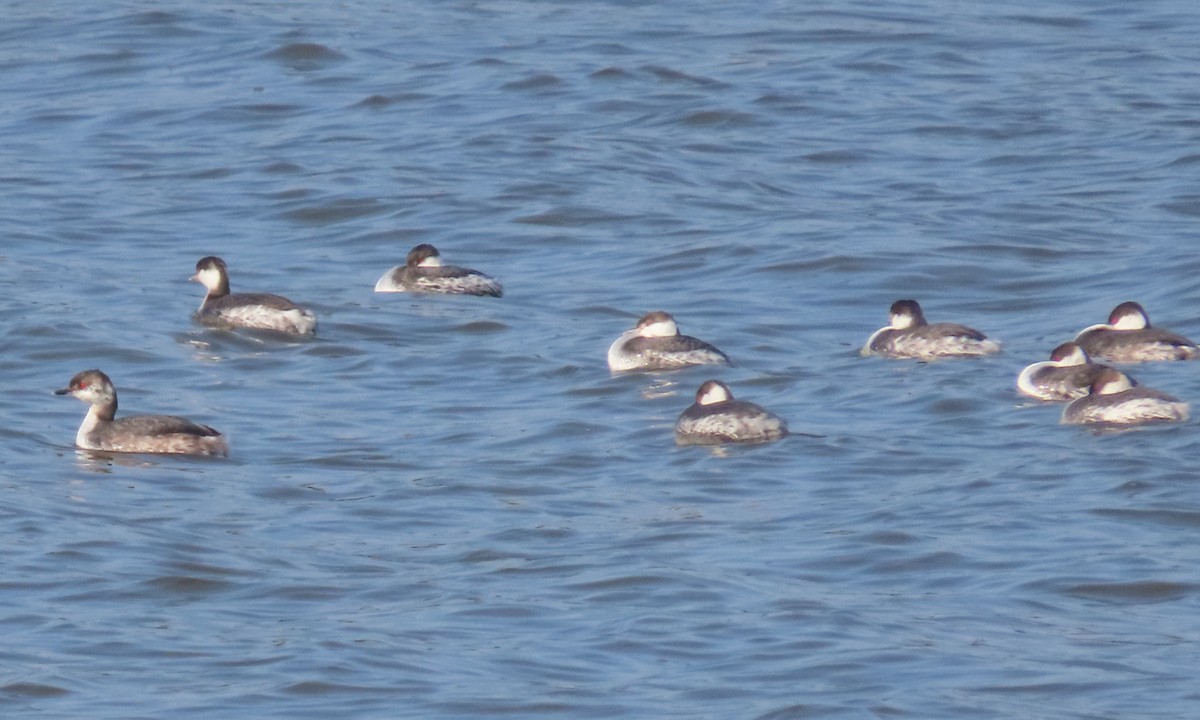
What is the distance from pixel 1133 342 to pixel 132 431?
270 inches

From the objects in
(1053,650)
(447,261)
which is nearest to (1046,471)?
(1053,650)

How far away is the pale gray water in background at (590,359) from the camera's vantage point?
33.3 feet

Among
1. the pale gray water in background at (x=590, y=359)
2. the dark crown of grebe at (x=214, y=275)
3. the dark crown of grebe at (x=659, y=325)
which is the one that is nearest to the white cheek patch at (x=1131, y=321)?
the pale gray water in background at (x=590, y=359)

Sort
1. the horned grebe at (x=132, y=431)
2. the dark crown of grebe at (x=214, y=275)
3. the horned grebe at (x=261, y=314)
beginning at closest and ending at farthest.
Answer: the horned grebe at (x=132, y=431)
the horned grebe at (x=261, y=314)
the dark crown of grebe at (x=214, y=275)

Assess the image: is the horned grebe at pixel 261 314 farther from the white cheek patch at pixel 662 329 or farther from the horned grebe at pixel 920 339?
the horned grebe at pixel 920 339

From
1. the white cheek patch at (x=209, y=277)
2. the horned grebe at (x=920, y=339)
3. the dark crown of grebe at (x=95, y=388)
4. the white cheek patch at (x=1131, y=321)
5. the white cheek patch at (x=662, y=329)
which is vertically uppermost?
the dark crown of grebe at (x=95, y=388)

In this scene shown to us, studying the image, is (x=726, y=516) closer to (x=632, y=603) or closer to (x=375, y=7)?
(x=632, y=603)

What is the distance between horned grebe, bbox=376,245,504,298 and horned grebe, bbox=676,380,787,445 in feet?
16.3

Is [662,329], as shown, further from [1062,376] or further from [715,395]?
[1062,376]

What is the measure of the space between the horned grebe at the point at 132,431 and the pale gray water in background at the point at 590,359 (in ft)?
0.49

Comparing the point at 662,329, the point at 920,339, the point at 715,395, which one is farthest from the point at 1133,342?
the point at 715,395

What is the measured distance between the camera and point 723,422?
14102 mm

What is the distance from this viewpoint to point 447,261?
2117 centimetres

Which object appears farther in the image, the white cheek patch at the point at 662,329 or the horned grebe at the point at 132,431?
the white cheek patch at the point at 662,329
